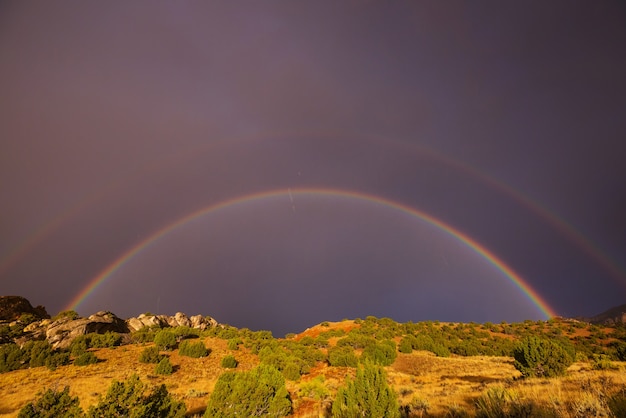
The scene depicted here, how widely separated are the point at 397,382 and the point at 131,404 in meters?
15.7

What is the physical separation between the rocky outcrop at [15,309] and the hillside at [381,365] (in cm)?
1352

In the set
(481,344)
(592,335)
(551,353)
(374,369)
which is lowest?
(374,369)

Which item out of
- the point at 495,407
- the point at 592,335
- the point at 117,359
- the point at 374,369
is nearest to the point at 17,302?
the point at 117,359

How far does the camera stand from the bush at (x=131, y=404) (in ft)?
26.9

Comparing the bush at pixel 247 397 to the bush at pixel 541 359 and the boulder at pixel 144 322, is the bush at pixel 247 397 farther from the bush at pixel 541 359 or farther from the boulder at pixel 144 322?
the boulder at pixel 144 322

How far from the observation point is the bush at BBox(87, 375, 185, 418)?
8.20 meters

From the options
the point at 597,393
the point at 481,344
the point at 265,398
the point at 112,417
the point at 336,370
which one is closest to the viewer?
the point at 597,393

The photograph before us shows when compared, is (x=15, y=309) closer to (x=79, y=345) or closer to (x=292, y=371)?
(x=79, y=345)

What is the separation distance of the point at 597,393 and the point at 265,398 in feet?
33.6

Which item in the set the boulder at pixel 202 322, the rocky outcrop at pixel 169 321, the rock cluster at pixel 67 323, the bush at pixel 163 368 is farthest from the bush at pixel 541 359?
the boulder at pixel 202 322

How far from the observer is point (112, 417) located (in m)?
8.16

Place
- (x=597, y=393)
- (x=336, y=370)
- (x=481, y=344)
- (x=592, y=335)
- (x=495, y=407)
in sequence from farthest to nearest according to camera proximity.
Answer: (x=592, y=335), (x=481, y=344), (x=336, y=370), (x=597, y=393), (x=495, y=407)

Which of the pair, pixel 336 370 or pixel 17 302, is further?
pixel 17 302

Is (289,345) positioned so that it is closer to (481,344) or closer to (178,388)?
(178,388)
